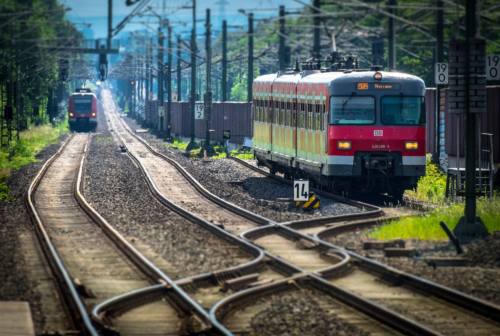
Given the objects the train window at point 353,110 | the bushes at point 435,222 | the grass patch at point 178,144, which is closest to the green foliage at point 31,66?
the grass patch at point 178,144

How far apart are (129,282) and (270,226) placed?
663 centimetres

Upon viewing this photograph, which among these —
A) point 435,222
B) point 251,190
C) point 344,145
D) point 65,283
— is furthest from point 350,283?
point 251,190

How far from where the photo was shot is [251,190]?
107 feet

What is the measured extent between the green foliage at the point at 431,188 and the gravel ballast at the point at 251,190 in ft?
7.81

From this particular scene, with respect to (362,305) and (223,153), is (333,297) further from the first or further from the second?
(223,153)

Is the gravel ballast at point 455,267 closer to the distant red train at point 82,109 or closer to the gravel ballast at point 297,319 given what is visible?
the gravel ballast at point 297,319

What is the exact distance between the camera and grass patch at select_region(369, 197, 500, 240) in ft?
68.8

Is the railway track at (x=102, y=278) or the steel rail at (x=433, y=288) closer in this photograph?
the railway track at (x=102, y=278)

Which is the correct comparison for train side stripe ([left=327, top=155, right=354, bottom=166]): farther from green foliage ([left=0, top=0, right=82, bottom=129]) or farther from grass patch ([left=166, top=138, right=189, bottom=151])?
green foliage ([left=0, top=0, right=82, bottom=129])

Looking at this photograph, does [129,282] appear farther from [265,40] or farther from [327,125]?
[265,40]

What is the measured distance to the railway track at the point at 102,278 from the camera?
42.1 ft

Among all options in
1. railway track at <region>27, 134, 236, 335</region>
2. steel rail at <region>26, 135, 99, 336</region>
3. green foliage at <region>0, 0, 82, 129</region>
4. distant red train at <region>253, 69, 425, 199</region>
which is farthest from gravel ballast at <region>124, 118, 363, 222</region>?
green foliage at <region>0, 0, 82, 129</region>

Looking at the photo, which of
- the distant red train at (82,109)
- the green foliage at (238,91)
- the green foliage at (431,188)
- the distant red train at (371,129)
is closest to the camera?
the distant red train at (371,129)

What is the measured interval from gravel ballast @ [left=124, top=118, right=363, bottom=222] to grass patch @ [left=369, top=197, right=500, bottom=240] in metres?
2.65
